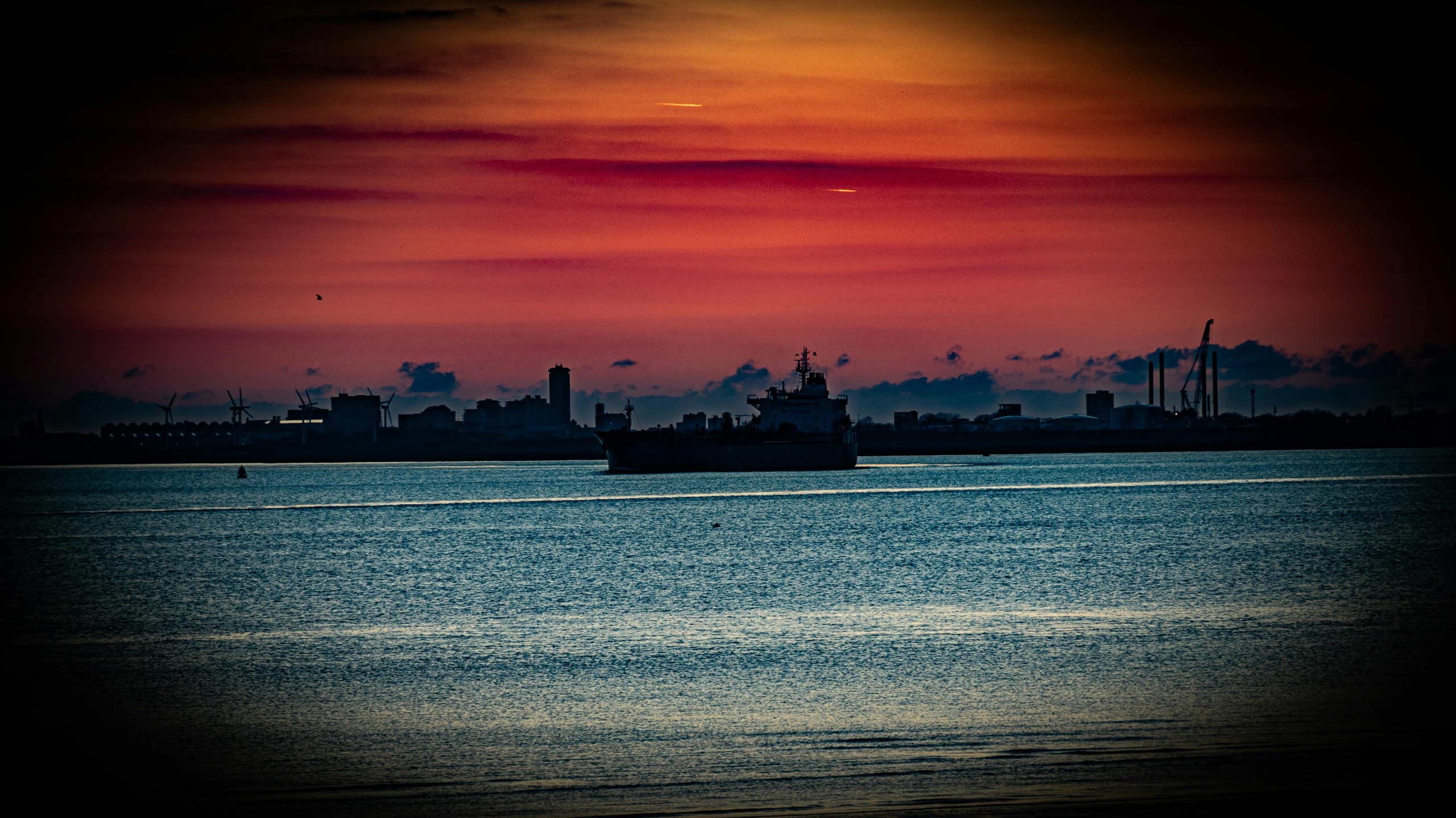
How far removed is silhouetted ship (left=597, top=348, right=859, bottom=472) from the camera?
357 feet

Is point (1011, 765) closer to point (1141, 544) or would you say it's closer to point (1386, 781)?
point (1386, 781)

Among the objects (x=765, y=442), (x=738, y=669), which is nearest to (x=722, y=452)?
(x=765, y=442)

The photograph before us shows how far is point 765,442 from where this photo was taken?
110 metres

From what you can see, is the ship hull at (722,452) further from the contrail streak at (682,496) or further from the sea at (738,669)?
the sea at (738,669)

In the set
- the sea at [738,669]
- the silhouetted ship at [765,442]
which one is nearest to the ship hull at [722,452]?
the silhouetted ship at [765,442]

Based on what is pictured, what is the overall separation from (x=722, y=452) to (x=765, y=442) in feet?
14.0

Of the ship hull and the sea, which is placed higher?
the ship hull

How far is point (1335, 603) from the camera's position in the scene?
26172 mm

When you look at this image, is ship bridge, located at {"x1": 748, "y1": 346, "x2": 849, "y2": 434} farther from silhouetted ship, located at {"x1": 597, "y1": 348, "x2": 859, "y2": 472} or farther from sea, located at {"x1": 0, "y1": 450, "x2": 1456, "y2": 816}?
sea, located at {"x1": 0, "y1": 450, "x2": 1456, "y2": 816}

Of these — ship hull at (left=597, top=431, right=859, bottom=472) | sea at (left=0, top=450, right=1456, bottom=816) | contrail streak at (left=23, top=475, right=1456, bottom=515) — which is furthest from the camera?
ship hull at (left=597, top=431, right=859, bottom=472)

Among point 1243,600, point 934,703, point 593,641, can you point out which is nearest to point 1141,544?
point 1243,600

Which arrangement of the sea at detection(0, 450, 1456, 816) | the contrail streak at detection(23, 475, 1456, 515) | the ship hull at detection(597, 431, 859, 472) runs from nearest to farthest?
the sea at detection(0, 450, 1456, 816), the contrail streak at detection(23, 475, 1456, 515), the ship hull at detection(597, 431, 859, 472)

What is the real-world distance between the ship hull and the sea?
5689 cm

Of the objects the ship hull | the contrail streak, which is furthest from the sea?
the ship hull
